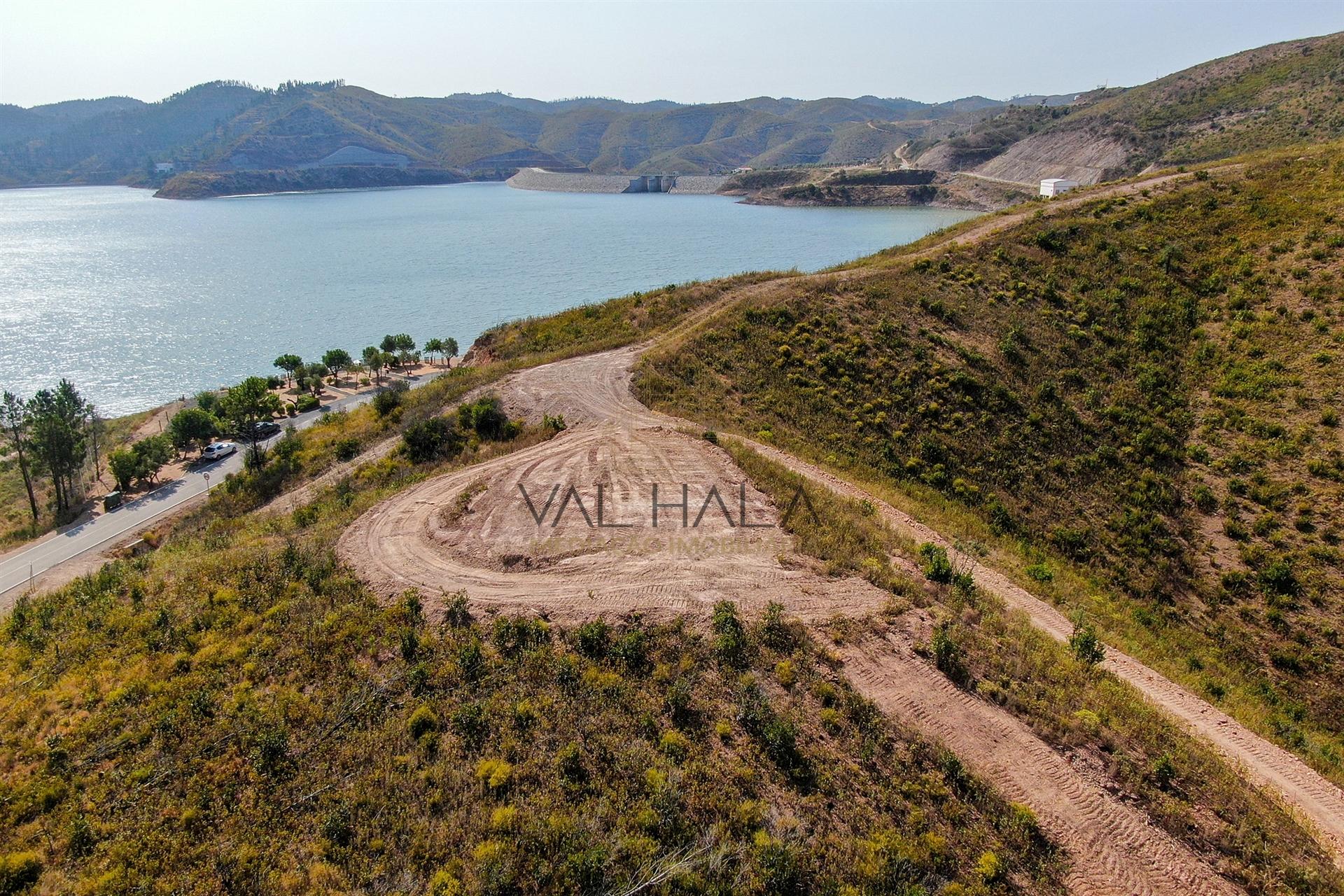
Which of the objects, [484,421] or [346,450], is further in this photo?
[346,450]

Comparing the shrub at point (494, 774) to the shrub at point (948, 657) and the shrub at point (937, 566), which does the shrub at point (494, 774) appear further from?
the shrub at point (937, 566)

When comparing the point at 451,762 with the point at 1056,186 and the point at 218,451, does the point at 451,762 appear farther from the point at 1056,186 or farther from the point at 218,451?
the point at 1056,186

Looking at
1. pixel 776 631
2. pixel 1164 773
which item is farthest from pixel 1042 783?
pixel 776 631

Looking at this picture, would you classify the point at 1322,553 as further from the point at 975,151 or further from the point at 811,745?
the point at 975,151

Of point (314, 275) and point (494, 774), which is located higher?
point (314, 275)

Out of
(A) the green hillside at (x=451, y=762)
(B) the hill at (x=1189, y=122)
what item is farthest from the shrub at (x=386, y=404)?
(B) the hill at (x=1189, y=122)

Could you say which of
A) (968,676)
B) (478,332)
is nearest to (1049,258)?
(968,676)
